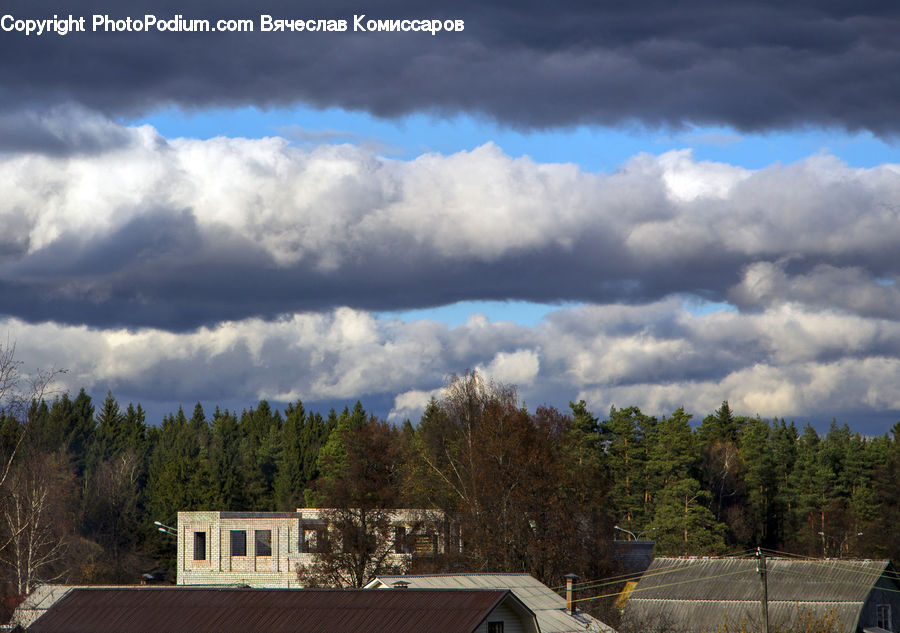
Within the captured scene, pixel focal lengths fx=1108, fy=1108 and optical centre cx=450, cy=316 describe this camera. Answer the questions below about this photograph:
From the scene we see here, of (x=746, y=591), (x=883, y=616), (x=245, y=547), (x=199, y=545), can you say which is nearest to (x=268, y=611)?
(x=746, y=591)

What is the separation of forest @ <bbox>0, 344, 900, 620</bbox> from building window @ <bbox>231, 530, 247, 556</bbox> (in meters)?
13.0

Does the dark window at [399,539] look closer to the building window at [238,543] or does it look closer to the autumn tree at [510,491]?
the autumn tree at [510,491]

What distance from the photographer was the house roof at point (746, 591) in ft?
236

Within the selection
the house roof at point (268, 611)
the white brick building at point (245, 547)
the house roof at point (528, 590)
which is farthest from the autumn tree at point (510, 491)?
the house roof at point (268, 611)

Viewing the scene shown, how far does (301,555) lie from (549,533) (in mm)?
29531

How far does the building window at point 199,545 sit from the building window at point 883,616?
60.9 meters

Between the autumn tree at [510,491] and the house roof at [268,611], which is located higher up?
the autumn tree at [510,491]

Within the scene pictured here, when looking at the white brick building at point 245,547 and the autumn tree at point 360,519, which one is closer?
the autumn tree at point 360,519

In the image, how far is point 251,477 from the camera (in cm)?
16188

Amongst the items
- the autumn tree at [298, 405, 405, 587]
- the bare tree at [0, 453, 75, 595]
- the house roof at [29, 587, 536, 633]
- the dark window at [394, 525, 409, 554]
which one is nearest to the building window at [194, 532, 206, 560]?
the bare tree at [0, 453, 75, 595]

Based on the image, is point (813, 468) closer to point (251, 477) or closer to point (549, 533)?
point (549, 533)

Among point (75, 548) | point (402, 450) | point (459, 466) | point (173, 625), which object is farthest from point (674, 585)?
point (75, 548)

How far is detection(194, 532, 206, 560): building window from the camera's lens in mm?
105438

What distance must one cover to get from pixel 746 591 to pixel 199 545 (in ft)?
177
